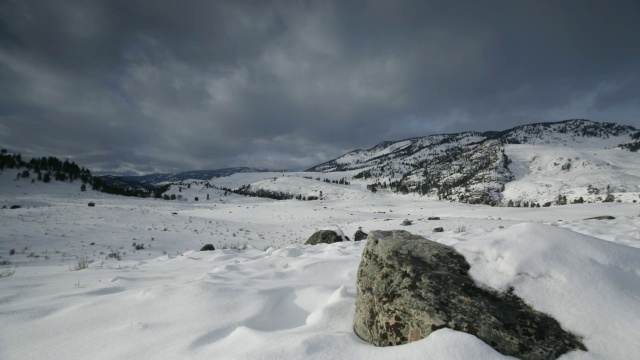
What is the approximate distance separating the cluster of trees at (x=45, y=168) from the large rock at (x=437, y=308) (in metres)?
88.7

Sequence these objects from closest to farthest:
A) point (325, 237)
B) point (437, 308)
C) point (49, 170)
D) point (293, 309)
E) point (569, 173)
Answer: point (437, 308) → point (293, 309) → point (325, 237) → point (49, 170) → point (569, 173)

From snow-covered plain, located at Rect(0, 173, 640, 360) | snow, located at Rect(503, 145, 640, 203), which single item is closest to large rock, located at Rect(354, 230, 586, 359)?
snow-covered plain, located at Rect(0, 173, 640, 360)

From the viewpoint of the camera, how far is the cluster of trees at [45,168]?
63509 mm

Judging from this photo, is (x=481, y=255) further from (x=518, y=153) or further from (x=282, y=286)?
(x=518, y=153)

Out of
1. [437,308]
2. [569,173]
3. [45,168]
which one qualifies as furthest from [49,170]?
[569,173]

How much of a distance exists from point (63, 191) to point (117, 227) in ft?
189

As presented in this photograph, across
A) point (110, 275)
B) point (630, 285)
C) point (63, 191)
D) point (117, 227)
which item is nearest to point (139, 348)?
point (110, 275)

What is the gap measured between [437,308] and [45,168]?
95.9 m

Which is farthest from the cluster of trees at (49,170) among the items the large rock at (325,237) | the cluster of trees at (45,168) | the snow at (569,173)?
the snow at (569,173)

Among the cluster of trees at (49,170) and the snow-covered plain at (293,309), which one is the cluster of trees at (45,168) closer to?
the cluster of trees at (49,170)

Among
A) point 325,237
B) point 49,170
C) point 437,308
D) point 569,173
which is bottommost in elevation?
point 325,237

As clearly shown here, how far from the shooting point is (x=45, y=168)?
2653 inches

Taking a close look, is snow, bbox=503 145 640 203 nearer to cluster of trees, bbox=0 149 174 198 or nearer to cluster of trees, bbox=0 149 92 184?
cluster of trees, bbox=0 149 174 198

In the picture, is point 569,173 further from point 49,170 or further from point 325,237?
point 49,170
